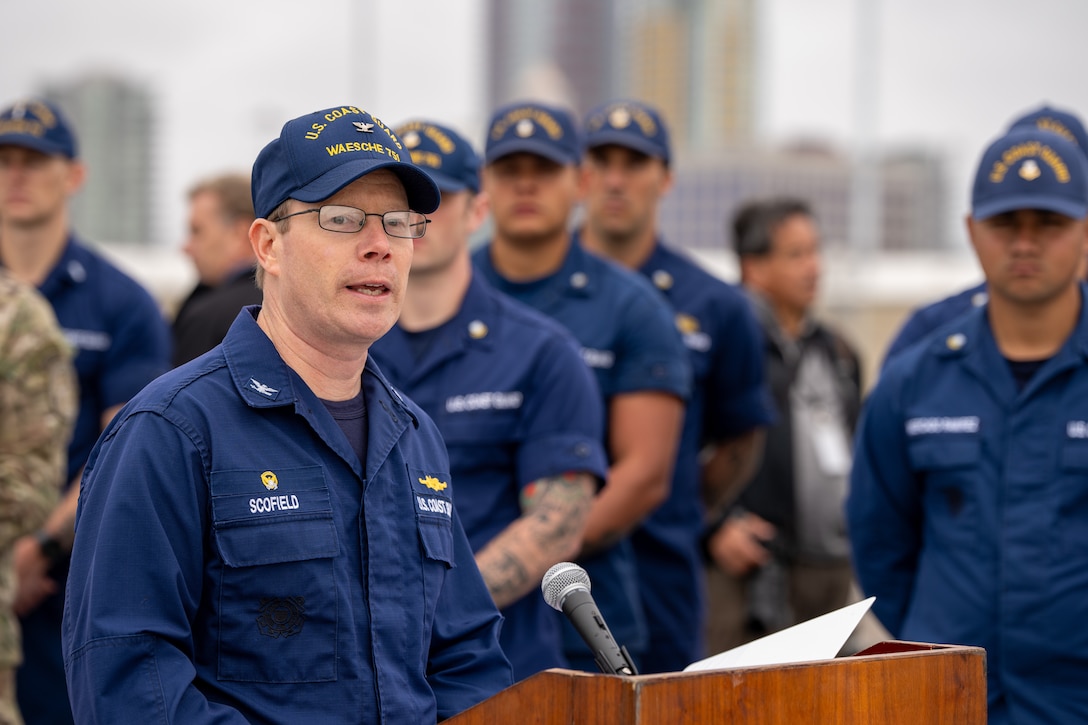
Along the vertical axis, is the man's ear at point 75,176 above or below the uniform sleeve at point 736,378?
above

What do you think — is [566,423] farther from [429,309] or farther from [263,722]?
[263,722]

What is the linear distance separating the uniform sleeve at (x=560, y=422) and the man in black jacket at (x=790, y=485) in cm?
264

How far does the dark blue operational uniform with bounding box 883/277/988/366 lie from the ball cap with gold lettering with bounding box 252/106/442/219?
A: 3073mm

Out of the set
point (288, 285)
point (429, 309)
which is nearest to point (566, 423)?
point (429, 309)

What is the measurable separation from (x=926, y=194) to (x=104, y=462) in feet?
99.2

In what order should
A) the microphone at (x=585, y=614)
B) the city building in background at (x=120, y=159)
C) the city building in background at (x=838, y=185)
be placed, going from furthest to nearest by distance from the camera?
the city building in background at (x=838, y=185) → the city building in background at (x=120, y=159) → the microphone at (x=585, y=614)

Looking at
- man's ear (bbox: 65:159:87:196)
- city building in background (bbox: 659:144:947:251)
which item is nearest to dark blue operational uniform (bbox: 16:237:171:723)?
man's ear (bbox: 65:159:87:196)

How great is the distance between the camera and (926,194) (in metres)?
31.1

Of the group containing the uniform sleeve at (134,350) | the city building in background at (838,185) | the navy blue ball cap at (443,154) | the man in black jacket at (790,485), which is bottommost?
the man in black jacket at (790,485)

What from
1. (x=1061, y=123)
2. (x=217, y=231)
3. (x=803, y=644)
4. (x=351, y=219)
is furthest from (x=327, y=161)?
(x=217, y=231)

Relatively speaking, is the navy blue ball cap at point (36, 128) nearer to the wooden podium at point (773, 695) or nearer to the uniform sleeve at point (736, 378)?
the uniform sleeve at point (736, 378)

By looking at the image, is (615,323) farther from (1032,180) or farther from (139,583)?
(139,583)

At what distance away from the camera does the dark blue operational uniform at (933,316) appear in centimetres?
538

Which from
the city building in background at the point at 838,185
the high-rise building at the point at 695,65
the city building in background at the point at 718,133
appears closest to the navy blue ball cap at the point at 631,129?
the city building in background at the point at 718,133
